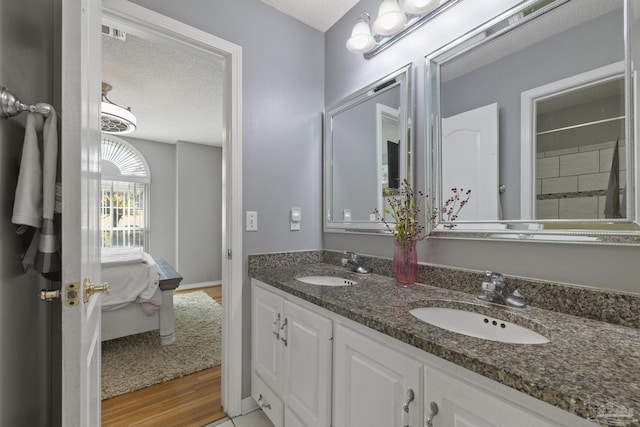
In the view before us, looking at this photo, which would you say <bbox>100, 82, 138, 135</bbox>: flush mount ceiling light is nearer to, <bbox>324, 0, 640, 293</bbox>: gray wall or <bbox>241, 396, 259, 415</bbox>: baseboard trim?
Result: <bbox>324, 0, 640, 293</bbox>: gray wall

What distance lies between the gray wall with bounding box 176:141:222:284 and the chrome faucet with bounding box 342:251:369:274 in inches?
150

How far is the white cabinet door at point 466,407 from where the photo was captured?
0.57m

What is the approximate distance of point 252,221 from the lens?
5.62ft

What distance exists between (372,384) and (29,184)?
3.81 feet

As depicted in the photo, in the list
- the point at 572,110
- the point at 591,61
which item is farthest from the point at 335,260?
the point at 591,61

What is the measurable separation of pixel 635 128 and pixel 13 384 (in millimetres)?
1961

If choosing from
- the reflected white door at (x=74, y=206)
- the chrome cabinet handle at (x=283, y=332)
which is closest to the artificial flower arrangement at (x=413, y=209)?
the chrome cabinet handle at (x=283, y=332)

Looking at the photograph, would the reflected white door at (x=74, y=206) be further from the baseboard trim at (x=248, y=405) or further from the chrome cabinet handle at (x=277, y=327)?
the baseboard trim at (x=248, y=405)

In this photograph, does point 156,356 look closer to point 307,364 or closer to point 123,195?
point 307,364

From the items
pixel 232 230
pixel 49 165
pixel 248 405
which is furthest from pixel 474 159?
pixel 248 405

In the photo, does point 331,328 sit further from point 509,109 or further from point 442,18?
point 442,18

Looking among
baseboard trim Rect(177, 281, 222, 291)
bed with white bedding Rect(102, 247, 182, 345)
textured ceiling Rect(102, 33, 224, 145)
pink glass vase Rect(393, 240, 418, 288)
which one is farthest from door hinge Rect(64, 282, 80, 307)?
baseboard trim Rect(177, 281, 222, 291)

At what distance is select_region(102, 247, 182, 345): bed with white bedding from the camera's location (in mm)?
2230

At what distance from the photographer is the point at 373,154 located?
1729 mm
